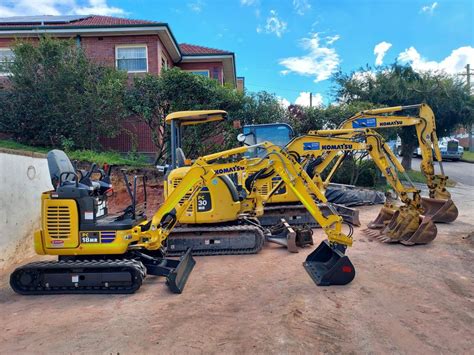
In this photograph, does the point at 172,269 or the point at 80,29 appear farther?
the point at 80,29

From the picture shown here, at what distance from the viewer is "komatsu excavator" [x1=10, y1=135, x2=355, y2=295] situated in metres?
4.82

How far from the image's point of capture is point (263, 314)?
3971 millimetres

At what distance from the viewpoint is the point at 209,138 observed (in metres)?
14.2

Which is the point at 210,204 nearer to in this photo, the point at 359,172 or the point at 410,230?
the point at 410,230

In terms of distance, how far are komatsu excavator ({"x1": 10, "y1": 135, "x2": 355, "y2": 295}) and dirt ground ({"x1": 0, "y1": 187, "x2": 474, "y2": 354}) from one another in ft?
0.58

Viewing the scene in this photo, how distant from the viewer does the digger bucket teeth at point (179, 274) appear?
185 inches

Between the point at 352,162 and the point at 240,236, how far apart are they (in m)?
9.83

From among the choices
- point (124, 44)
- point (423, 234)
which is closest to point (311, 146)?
point (423, 234)

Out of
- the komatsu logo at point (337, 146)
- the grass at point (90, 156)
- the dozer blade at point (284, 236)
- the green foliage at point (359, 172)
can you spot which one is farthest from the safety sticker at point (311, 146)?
the green foliage at point (359, 172)

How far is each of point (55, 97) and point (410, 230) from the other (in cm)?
1245

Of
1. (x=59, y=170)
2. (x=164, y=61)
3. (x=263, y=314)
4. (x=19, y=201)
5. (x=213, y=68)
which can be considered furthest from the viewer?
(x=213, y=68)

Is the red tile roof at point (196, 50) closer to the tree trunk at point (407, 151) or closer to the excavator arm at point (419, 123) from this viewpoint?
the tree trunk at point (407, 151)

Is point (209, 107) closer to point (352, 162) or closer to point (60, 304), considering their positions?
point (352, 162)

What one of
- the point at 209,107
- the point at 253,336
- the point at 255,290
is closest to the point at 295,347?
the point at 253,336
